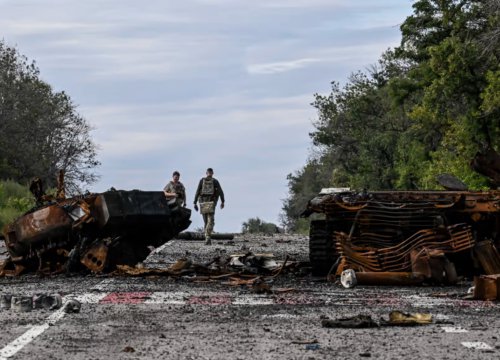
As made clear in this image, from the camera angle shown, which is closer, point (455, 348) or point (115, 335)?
point (455, 348)

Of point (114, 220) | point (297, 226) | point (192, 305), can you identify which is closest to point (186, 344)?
point (192, 305)

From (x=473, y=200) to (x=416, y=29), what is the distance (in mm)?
34383

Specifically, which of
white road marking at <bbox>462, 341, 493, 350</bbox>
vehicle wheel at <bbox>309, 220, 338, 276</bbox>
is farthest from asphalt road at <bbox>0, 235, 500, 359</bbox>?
vehicle wheel at <bbox>309, 220, 338, 276</bbox>

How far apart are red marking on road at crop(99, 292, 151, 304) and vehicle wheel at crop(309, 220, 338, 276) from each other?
4.87 meters

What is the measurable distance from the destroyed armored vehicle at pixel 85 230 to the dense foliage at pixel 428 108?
9628 millimetres

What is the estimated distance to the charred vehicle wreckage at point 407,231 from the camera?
68.2 feet

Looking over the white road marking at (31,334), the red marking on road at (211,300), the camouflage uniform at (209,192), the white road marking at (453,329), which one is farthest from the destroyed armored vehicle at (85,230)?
the camouflage uniform at (209,192)

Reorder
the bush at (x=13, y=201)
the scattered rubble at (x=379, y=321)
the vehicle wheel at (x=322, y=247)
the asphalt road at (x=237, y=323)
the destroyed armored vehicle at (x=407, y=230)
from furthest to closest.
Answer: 1. the bush at (x=13, y=201)
2. the vehicle wheel at (x=322, y=247)
3. the destroyed armored vehicle at (x=407, y=230)
4. the scattered rubble at (x=379, y=321)
5. the asphalt road at (x=237, y=323)

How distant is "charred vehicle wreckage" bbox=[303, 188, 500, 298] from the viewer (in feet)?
68.2

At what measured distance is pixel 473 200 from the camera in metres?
21.1

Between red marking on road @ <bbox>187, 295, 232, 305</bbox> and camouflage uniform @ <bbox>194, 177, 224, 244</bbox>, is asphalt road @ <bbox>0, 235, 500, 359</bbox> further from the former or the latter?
camouflage uniform @ <bbox>194, 177, 224, 244</bbox>

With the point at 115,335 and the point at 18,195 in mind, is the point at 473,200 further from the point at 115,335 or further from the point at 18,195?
the point at 18,195

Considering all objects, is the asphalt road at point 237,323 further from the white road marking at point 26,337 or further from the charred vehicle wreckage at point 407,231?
the charred vehicle wreckage at point 407,231

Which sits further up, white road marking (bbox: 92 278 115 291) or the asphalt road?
white road marking (bbox: 92 278 115 291)
